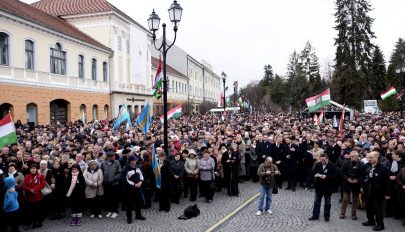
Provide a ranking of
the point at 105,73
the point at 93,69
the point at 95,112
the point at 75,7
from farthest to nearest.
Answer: the point at 75,7, the point at 105,73, the point at 95,112, the point at 93,69

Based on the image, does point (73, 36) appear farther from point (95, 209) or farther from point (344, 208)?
point (344, 208)

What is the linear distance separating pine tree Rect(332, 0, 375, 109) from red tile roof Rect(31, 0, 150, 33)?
88.2 ft

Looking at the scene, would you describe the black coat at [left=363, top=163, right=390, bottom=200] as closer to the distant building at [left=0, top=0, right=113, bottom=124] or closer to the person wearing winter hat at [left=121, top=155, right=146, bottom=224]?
the person wearing winter hat at [left=121, top=155, right=146, bottom=224]

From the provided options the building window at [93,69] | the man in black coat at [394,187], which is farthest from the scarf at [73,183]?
the building window at [93,69]

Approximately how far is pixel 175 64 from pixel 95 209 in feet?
209

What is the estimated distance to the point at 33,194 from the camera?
352 inches

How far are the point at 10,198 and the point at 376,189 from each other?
855cm

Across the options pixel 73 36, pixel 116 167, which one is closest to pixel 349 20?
pixel 73 36

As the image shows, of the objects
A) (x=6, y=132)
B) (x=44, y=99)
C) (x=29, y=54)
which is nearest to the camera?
(x=6, y=132)

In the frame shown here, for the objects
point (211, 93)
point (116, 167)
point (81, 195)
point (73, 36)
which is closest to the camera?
point (81, 195)

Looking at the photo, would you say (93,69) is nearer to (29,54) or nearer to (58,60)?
(58,60)

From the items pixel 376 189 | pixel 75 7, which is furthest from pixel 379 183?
pixel 75 7

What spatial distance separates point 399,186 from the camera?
29.1 feet

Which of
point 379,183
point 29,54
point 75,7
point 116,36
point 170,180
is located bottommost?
point 170,180
